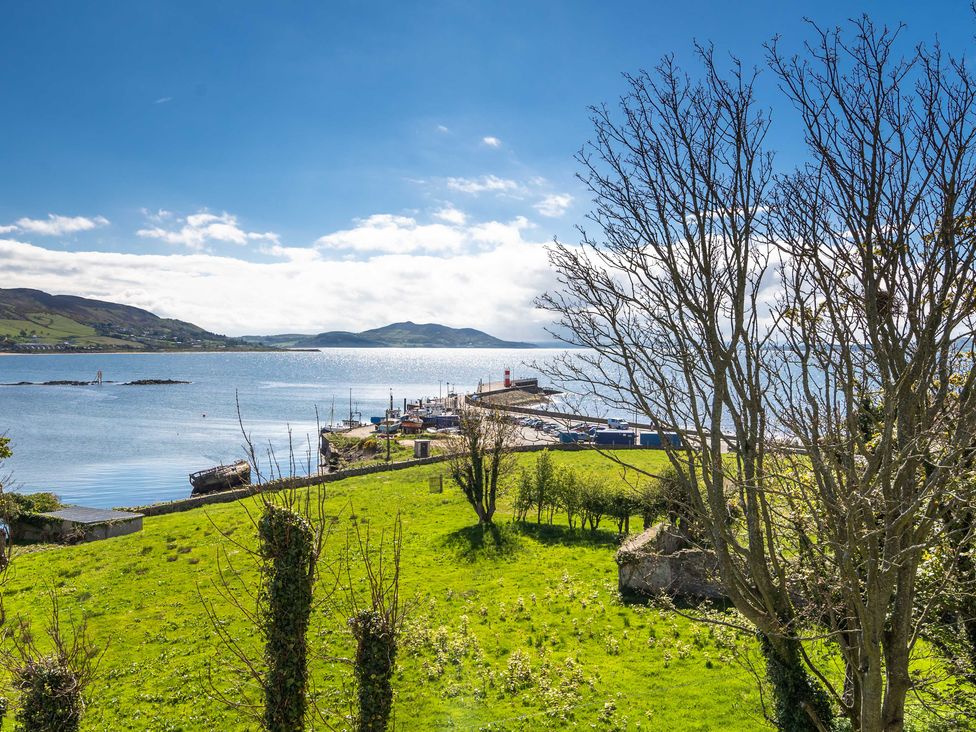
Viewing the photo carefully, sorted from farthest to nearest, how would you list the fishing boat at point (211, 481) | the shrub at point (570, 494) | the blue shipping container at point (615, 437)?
the blue shipping container at point (615, 437), the fishing boat at point (211, 481), the shrub at point (570, 494)

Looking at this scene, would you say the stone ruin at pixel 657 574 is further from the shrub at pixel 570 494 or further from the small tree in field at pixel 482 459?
the small tree in field at pixel 482 459

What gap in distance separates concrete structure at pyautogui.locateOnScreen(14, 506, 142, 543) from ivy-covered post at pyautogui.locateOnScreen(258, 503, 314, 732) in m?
28.3

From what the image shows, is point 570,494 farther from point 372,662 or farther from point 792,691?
point 372,662

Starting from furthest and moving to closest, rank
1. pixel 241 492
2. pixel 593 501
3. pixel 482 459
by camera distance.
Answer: pixel 241 492 → pixel 482 459 → pixel 593 501

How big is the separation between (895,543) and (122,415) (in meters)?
124

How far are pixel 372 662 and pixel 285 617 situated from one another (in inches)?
62.3

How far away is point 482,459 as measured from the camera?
94.2 ft

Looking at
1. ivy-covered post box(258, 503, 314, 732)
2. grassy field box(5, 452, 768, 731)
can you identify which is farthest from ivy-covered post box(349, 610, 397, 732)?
ivy-covered post box(258, 503, 314, 732)

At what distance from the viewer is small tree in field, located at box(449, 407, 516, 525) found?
1107 inches

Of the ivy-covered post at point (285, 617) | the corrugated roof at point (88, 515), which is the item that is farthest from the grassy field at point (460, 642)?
the corrugated roof at point (88, 515)

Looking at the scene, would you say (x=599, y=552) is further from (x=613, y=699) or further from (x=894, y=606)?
(x=894, y=606)

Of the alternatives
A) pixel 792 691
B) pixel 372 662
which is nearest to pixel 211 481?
pixel 372 662

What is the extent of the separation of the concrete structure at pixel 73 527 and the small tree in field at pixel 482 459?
1926cm

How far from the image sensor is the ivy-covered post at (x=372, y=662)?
829cm
